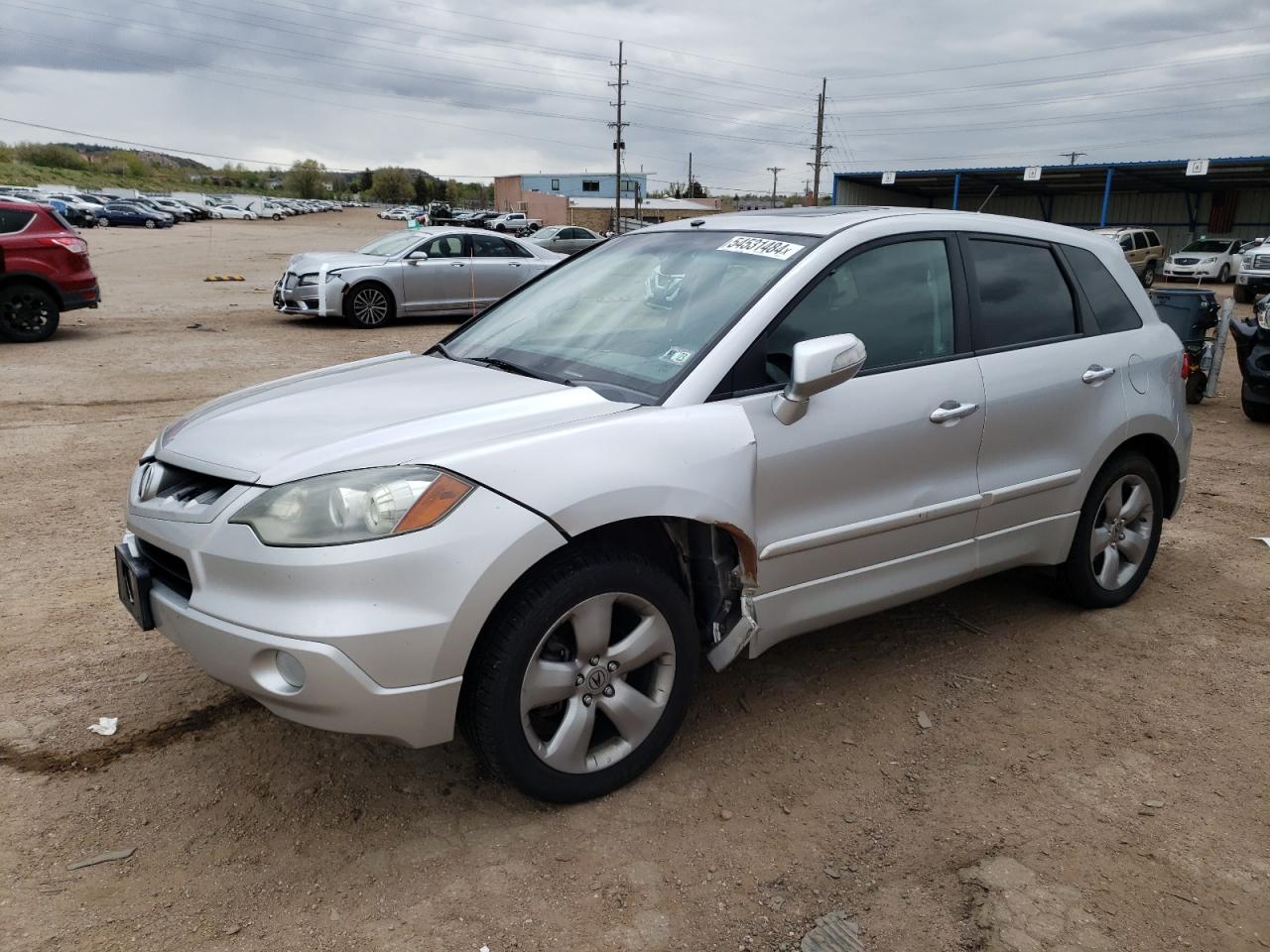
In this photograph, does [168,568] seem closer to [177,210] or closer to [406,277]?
[406,277]

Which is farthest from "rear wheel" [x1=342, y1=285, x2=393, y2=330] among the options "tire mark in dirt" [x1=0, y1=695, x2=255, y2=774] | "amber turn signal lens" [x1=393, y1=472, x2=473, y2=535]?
"amber turn signal lens" [x1=393, y1=472, x2=473, y2=535]

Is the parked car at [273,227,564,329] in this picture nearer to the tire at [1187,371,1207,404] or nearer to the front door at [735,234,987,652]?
the tire at [1187,371,1207,404]

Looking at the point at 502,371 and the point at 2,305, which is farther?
the point at 2,305

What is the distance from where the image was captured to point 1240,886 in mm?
2582

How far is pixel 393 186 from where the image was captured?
128 m

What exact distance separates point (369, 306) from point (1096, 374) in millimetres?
12092

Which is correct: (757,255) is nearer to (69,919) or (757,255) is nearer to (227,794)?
(227,794)

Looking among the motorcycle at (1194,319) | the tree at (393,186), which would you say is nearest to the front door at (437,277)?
the motorcycle at (1194,319)

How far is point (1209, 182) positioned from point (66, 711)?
47.2m

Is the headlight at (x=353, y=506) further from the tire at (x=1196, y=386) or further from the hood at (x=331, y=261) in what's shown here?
the hood at (x=331, y=261)

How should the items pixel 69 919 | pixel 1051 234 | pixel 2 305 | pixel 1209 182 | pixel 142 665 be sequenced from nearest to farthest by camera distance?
pixel 69 919 < pixel 142 665 < pixel 1051 234 < pixel 2 305 < pixel 1209 182

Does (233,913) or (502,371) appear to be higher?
(502,371)

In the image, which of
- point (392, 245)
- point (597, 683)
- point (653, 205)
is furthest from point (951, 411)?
point (653, 205)

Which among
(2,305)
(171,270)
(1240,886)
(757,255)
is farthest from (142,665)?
(171,270)
